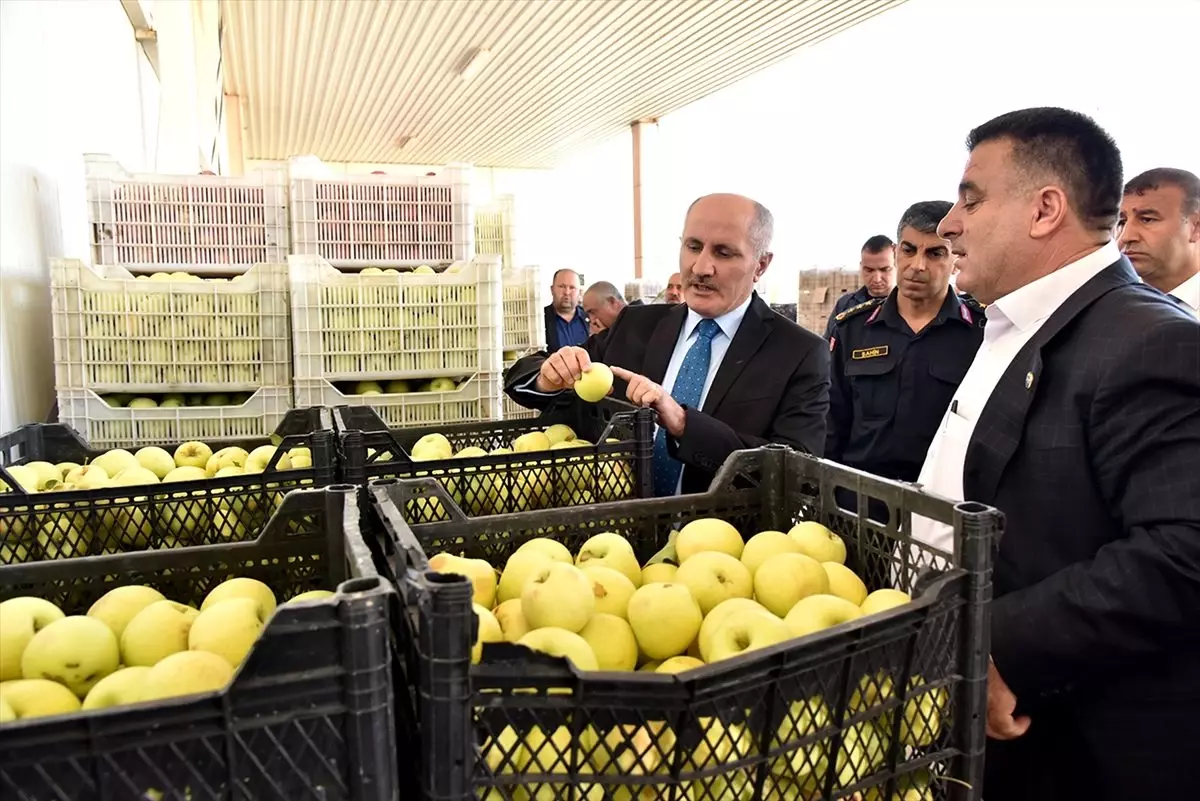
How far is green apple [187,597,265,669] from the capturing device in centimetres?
96

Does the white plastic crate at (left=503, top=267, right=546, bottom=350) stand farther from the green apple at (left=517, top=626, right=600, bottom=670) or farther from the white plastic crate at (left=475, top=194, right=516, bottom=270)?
the green apple at (left=517, top=626, right=600, bottom=670)

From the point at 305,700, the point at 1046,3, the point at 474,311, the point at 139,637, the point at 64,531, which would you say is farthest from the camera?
the point at 1046,3

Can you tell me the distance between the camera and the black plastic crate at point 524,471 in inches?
65.6

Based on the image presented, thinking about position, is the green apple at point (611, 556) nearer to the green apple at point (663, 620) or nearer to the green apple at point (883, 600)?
the green apple at point (663, 620)

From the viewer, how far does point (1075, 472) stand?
1525 mm

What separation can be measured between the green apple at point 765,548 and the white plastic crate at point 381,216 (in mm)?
2066

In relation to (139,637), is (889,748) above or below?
below

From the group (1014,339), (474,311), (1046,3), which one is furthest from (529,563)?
(1046,3)

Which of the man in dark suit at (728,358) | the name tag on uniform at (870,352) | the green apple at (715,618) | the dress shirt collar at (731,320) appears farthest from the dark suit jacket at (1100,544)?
the name tag on uniform at (870,352)

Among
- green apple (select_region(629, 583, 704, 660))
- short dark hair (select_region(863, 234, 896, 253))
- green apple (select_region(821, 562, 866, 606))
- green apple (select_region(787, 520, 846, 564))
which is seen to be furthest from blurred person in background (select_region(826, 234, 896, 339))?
green apple (select_region(629, 583, 704, 660))

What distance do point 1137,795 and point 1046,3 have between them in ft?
27.0

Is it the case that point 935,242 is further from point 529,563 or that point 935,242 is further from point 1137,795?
point 529,563

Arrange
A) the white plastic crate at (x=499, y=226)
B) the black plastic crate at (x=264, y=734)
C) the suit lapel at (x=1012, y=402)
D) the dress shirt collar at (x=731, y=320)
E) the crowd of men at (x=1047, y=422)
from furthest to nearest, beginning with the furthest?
the white plastic crate at (x=499, y=226) < the dress shirt collar at (x=731, y=320) < the suit lapel at (x=1012, y=402) < the crowd of men at (x=1047, y=422) < the black plastic crate at (x=264, y=734)

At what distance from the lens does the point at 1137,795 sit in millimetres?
1519
